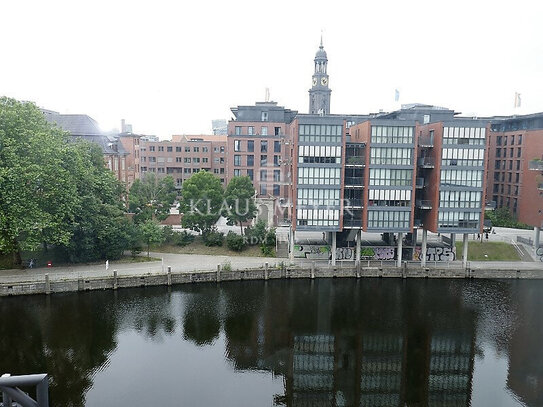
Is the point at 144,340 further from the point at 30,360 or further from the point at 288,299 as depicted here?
the point at 288,299

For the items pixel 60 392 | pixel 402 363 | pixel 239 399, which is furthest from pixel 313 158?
pixel 60 392

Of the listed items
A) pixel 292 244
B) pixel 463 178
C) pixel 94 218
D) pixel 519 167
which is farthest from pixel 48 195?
pixel 519 167

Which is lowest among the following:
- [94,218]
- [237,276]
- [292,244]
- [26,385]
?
[237,276]

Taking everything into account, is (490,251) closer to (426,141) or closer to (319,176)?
(426,141)

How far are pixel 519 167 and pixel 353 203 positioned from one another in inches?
1009

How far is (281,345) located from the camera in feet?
95.6

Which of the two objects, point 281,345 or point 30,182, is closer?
point 281,345

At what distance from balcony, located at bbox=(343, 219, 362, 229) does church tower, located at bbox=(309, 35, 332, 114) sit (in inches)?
1444

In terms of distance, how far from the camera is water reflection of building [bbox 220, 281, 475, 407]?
79.3ft

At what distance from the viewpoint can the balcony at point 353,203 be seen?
1768 inches

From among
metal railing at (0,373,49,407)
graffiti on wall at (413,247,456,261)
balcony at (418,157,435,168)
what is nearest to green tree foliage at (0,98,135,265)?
graffiti on wall at (413,247,456,261)

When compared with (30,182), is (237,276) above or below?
below

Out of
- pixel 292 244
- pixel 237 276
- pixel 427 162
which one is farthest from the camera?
pixel 292 244

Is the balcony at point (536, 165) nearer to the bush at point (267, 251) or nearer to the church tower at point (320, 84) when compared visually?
the bush at point (267, 251)
